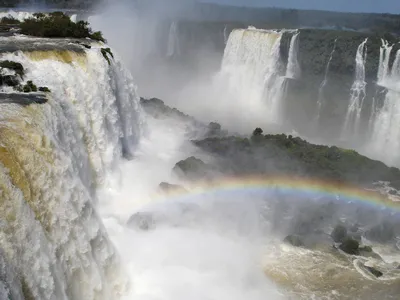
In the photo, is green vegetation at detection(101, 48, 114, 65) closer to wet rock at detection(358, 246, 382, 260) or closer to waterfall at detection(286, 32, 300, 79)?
wet rock at detection(358, 246, 382, 260)

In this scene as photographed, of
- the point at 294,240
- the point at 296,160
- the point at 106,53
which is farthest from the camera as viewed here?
the point at 296,160

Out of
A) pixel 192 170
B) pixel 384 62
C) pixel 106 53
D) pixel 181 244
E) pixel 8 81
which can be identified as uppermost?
pixel 384 62

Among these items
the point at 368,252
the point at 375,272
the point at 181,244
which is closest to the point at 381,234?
the point at 368,252

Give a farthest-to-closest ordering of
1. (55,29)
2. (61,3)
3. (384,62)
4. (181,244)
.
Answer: (61,3) < (384,62) < (55,29) < (181,244)

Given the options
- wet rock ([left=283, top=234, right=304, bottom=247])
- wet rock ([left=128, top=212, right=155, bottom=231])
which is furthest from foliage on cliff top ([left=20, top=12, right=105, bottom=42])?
wet rock ([left=283, top=234, right=304, bottom=247])

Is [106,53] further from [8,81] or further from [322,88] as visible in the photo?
[322,88]

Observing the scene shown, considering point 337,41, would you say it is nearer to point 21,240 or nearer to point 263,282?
point 263,282
